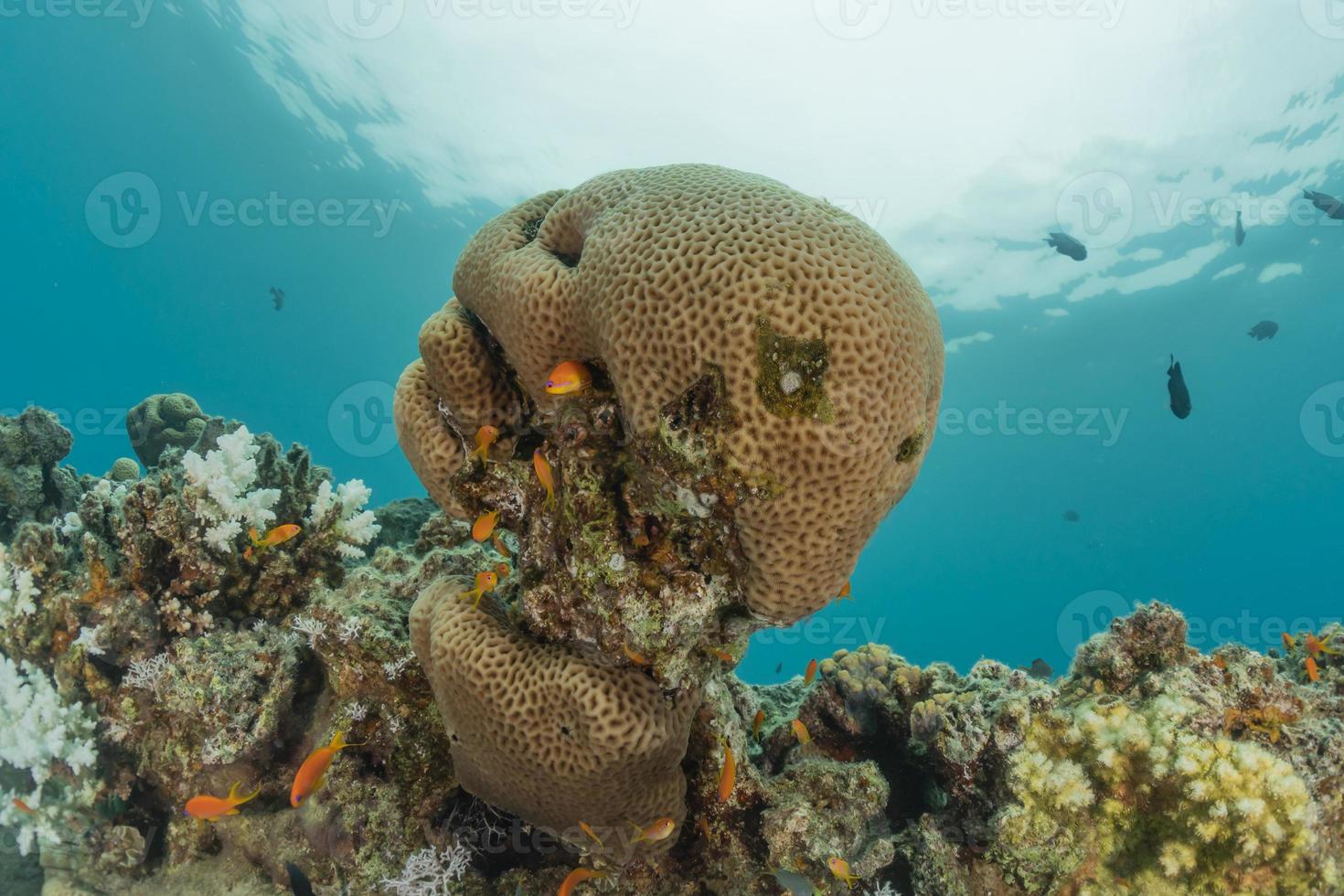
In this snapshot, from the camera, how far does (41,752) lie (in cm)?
419

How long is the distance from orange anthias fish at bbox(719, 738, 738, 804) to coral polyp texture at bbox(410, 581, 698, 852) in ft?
0.93

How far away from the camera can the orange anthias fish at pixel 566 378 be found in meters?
2.99

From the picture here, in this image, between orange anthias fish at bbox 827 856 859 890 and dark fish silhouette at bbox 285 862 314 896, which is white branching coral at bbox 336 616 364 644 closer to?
dark fish silhouette at bbox 285 862 314 896

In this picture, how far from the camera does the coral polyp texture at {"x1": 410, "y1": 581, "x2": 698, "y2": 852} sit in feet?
10.1

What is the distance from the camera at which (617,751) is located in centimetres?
305

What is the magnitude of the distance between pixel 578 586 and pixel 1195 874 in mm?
3524

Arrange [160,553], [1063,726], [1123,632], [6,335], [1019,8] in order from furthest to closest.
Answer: [6,335]
[1019,8]
[160,553]
[1123,632]
[1063,726]

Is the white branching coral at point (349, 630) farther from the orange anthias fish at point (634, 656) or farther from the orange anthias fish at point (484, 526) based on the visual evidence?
the orange anthias fish at point (634, 656)

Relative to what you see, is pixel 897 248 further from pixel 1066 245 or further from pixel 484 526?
pixel 484 526

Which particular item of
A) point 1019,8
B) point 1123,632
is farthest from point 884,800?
point 1019,8

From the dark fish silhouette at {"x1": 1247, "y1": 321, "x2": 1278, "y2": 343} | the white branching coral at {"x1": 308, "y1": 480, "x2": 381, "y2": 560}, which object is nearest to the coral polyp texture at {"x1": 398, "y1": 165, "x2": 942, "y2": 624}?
the white branching coral at {"x1": 308, "y1": 480, "x2": 381, "y2": 560}

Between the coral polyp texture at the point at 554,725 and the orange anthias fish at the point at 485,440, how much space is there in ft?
2.89

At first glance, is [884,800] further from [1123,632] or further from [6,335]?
[6,335]

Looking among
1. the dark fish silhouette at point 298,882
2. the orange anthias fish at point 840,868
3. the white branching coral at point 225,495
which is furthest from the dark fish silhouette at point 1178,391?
the white branching coral at point 225,495
